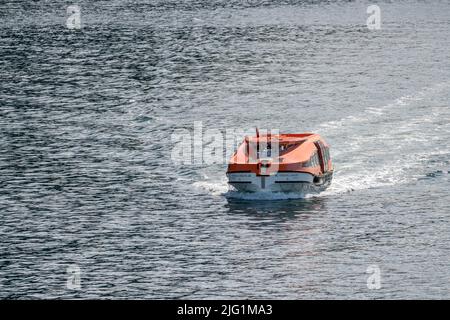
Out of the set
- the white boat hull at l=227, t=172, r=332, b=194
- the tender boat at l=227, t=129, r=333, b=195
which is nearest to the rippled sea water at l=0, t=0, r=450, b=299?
the white boat hull at l=227, t=172, r=332, b=194

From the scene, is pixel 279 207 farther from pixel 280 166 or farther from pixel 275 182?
pixel 280 166

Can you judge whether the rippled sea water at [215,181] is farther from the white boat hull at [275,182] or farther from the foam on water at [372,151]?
the white boat hull at [275,182]

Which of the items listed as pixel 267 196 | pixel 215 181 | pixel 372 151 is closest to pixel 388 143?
pixel 372 151

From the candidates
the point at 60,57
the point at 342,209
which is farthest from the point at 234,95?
the point at 342,209

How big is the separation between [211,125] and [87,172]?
23717mm

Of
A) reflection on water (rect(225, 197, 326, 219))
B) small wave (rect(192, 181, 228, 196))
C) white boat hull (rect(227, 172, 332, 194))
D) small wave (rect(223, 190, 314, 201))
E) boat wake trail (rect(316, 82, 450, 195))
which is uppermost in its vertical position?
boat wake trail (rect(316, 82, 450, 195))

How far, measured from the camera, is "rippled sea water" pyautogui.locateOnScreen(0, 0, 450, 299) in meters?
84.6

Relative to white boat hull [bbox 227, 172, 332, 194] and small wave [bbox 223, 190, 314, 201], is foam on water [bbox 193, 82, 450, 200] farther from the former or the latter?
white boat hull [bbox 227, 172, 332, 194]

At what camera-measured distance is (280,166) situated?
10188 cm

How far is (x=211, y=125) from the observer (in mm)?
133875

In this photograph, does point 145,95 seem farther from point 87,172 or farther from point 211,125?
point 87,172

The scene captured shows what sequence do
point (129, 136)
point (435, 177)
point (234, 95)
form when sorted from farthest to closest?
point (234, 95), point (129, 136), point (435, 177)

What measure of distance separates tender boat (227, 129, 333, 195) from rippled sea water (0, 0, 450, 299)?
1532mm

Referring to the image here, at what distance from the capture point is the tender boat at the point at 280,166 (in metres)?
102
